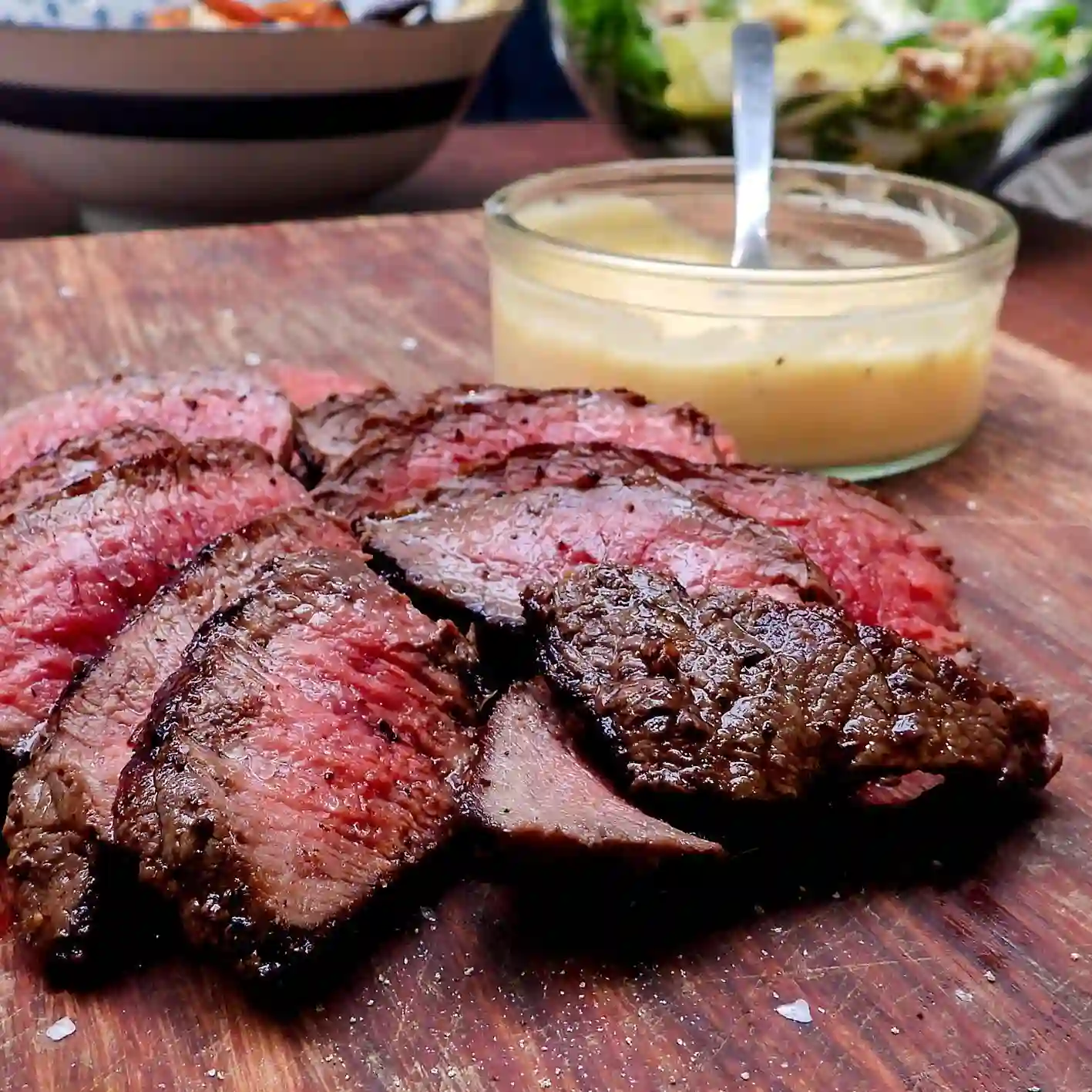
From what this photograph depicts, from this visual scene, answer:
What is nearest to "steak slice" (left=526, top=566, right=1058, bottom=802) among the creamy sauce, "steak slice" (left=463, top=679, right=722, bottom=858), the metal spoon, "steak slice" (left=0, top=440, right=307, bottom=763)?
"steak slice" (left=463, top=679, right=722, bottom=858)

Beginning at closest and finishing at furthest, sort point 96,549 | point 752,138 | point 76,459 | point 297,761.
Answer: point 297,761, point 96,549, point 76,459, point 752,138

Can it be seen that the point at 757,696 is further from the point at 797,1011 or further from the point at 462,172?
the point at 462,172

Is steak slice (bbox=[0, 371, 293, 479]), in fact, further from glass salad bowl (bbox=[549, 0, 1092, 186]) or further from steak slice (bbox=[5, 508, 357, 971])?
glass salad bowl (bbox=[549, 0, 1092, 186])

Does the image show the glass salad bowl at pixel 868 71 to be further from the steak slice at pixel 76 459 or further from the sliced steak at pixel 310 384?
the steak slice at pixel 76 459

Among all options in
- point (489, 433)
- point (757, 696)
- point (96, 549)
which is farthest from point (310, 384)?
point (757, 696)

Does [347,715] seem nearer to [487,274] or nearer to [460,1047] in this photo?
[460,1047]

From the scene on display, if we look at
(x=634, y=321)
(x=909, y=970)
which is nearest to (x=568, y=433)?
(x=634, y=321)

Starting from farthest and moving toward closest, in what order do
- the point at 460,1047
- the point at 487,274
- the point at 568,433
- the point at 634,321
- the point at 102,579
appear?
the point at 487,274 → the point at 634,321 → the point at 568,433 → the point at 102,579 → the point at 460,1047
